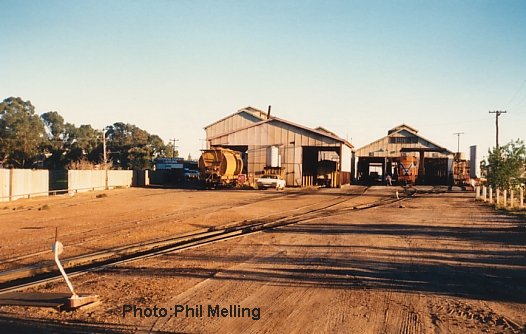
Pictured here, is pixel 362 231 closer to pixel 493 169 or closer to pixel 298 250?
pixel 298 250

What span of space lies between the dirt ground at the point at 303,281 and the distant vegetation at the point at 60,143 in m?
42.5

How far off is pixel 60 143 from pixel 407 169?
56744 millimetres

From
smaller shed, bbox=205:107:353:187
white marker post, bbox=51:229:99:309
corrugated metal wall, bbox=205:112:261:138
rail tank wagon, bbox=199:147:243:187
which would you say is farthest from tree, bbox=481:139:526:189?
corrugated metal wall, bbox=205:112:261:138

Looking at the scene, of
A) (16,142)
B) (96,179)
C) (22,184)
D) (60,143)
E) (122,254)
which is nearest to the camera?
(122,254)

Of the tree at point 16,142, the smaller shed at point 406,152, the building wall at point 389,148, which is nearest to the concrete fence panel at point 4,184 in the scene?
the tree at point 16,142

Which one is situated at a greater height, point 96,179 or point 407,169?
point 407,169

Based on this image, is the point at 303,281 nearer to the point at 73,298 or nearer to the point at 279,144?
the point at 73,298

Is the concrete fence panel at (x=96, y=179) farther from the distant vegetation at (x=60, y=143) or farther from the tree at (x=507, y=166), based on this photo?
the tree at (x=507, y=166)

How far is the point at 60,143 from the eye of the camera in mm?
76125

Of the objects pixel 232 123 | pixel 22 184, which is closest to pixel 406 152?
pixel 232 123

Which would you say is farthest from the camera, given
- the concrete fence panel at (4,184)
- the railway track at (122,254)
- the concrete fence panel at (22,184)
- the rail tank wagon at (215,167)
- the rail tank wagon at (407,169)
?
the rail tank wagon at (407,169)

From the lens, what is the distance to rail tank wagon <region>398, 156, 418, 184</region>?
2062 inches

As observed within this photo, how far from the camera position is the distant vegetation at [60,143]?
2058 inches

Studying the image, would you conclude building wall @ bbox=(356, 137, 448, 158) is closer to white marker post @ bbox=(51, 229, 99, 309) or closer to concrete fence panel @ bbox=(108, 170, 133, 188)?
concrete fence panel @ bbox=(108, 170, 133, 188)
